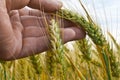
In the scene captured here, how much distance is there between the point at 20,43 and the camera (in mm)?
1774

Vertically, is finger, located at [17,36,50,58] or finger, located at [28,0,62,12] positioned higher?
finger, located at [28,0,62,12]

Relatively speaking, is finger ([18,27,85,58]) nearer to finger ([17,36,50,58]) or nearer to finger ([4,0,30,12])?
finger ([17,36,50,58])

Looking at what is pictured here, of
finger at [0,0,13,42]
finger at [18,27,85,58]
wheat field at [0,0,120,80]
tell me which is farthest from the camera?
finger at [18,27,85,58]

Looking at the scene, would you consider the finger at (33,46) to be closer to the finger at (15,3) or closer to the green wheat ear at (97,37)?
the finger at (15,3)

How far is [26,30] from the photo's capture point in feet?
6.00

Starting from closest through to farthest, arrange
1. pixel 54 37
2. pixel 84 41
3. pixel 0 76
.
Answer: pixel 54 37
pixel 84 41
pixel 0 76

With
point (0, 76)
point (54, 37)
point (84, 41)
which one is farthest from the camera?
point (0, 76)

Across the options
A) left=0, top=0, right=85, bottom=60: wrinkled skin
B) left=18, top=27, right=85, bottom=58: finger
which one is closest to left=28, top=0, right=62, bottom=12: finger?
left=0, top=0, right=85, bottom=60: wrinkled skin

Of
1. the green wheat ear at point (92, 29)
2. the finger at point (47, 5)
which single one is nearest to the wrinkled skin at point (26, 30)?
the finger at point (47, 5)

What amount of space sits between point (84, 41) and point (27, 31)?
384mm

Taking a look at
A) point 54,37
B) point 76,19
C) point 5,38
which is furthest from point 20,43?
point 54,37

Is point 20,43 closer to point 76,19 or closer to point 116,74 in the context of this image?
point 76,19

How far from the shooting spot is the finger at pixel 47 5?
64.4 inches

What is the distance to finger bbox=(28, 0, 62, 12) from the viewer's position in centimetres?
164
